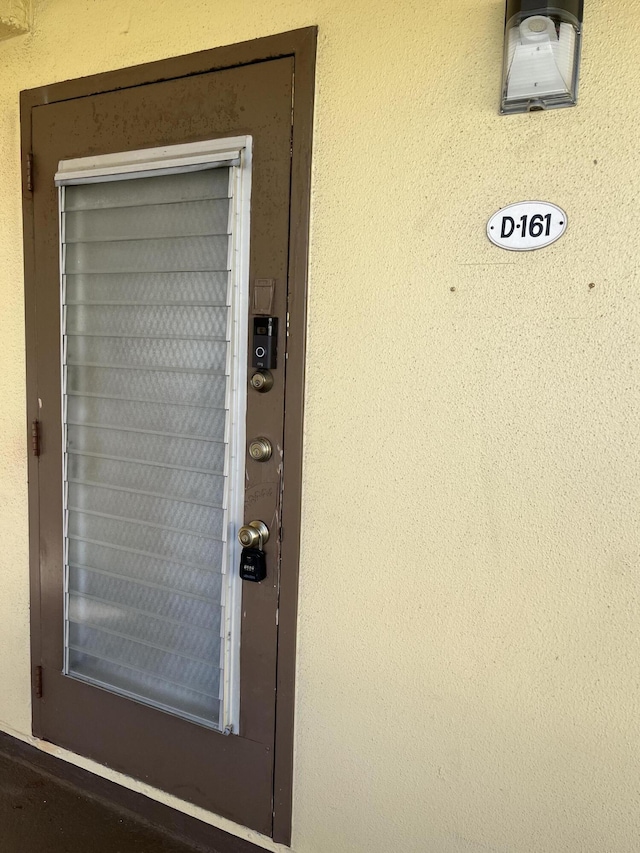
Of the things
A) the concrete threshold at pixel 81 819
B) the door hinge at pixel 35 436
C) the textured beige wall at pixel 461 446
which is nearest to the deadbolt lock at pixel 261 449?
the textured beige wall at pixel 461 446

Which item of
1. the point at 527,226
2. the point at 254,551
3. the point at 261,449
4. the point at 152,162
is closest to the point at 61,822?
the point at 254,551

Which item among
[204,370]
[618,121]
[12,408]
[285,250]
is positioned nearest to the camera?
[618,121]

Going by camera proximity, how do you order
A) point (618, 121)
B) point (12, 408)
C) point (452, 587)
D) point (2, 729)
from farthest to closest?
point (2, 729) → point (12, 408) → point (452, 587) → point (618, 121)

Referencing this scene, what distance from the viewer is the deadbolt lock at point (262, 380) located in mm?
1743

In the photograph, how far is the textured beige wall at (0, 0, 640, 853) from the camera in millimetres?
1382

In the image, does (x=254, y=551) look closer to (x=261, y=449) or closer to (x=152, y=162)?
(x=261, y=449)

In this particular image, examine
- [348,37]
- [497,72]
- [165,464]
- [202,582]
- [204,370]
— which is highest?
[348,37]

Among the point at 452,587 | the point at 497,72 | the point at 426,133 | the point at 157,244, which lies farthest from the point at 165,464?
the point at 497,72

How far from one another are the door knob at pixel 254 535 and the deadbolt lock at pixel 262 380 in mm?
370

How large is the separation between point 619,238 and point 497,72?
1.50 feet

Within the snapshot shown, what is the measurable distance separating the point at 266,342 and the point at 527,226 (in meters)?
0.70

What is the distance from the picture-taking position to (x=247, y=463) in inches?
71.1

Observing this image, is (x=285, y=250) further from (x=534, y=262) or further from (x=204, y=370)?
(x=534, y=262)

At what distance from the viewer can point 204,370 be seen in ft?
6.17
